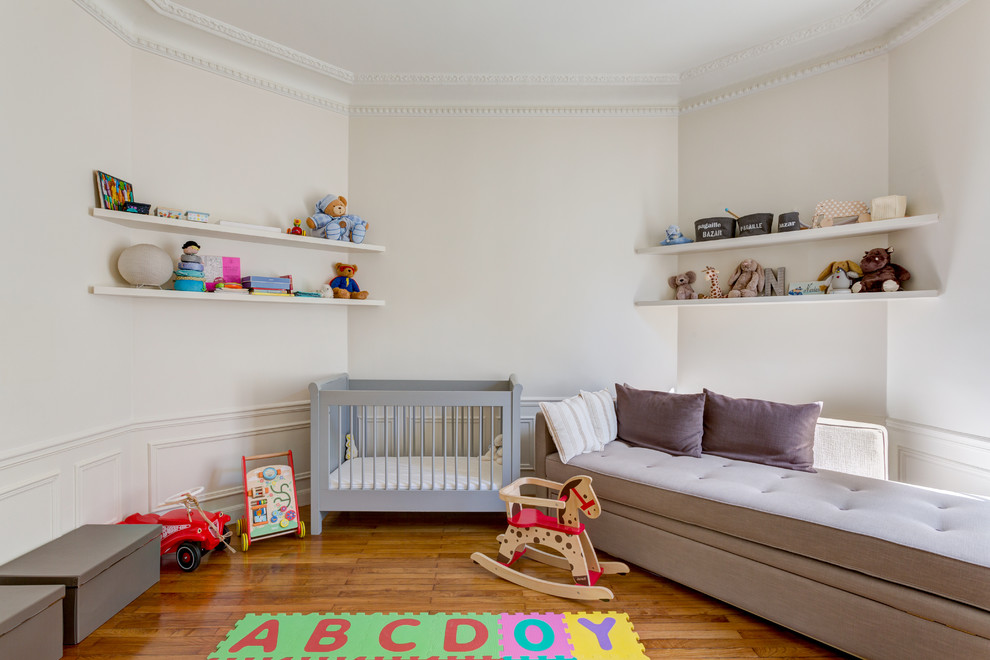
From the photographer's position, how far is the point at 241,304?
309 centimetres

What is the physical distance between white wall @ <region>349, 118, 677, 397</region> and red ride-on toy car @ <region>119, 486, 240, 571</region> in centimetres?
136

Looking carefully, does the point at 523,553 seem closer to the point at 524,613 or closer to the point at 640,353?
the point at 524,613

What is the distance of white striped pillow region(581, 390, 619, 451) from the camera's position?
295cm

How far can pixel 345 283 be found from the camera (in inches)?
133

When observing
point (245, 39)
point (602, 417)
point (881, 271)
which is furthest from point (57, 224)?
point (881, 271)

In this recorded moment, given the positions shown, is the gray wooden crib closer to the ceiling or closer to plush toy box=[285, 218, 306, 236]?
plush toy box=[285, 218, 306, 236]

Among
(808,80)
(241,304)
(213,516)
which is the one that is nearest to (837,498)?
(808,80)

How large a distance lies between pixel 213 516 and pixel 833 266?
375 cm

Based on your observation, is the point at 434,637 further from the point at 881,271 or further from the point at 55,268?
the point at 881,271

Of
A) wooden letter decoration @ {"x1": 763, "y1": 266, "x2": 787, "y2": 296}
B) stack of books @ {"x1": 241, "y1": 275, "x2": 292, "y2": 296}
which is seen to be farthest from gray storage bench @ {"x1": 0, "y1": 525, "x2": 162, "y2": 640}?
wooden letter decoration @ {"x1": 763, "y1": 266, "x2": 787, "y2": 296}

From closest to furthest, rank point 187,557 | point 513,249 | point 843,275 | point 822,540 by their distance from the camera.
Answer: point 822,540
point 187,557
point 843,275
point 513,249

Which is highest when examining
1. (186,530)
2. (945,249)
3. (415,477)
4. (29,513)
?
(945,249)

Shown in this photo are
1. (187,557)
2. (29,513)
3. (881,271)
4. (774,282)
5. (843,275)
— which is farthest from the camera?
(774,282)

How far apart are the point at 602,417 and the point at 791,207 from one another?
176 centimetres
